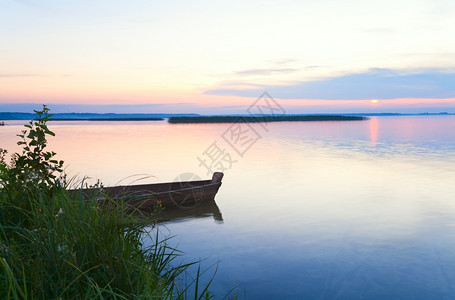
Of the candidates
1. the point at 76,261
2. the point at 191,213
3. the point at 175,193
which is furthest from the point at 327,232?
the point at 76,261

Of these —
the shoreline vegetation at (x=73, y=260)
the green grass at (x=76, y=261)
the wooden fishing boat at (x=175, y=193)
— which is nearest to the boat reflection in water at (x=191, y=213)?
the wooden fishing boat at (x=175, y=193)

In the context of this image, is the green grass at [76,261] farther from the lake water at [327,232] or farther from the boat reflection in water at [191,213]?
the boat reflection in water at [191,213]

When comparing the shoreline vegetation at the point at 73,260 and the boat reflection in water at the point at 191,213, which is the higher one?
the shoreline vegetation at the point at 73,260

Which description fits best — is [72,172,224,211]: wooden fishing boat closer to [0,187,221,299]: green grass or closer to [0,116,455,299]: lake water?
[0,116,455,299]: lake water

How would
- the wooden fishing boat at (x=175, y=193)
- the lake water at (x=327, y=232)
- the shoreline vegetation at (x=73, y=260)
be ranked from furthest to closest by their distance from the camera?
the wooden fishing boat at (x=175, y=193) → the lake water at (x=327, y=232) → the shoreline vegetation at (x=73, y=260)

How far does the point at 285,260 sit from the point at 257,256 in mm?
671

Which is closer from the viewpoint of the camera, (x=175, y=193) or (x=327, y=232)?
(x=327, y=232)

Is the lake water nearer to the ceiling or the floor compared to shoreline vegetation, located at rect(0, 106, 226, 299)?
nearer to the floor

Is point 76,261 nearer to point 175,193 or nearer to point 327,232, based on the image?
point 327,232

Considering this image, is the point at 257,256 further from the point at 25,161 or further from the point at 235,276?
the point at 25,161

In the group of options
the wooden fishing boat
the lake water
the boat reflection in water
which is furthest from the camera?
the wooden fishing boat

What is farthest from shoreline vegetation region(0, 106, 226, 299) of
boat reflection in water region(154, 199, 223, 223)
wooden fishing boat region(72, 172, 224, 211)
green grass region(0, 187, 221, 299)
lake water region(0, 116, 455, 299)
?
wooden fishing boat region(72, 172, 224, 211)

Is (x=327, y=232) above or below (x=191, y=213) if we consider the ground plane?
below

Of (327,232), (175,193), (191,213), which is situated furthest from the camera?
(191,213)
